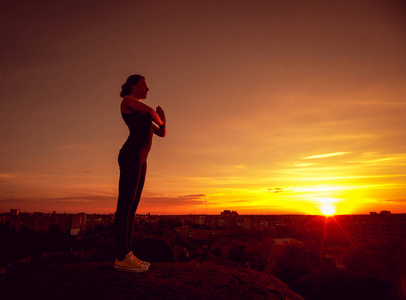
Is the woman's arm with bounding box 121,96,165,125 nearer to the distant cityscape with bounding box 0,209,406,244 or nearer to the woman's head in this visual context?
the woman's head

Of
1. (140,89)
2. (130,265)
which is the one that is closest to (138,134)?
(140,89)

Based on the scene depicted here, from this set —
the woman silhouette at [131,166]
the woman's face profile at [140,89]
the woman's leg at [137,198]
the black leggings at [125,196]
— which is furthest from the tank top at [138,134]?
the woman's face profile at [140,89]

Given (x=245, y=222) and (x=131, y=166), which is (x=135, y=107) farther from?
(x=245, y=222)

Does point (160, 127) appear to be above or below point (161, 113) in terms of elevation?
below

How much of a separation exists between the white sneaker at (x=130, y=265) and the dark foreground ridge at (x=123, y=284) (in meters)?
0.08

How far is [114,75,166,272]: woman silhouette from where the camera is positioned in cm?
373

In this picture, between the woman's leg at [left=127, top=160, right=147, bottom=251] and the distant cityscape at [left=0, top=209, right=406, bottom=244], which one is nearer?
the woman's leg at [left=127, top=160, right=147, bottom=251]

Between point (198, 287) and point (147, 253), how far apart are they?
3661 mm

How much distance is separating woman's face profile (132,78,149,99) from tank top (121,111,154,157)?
45 cm

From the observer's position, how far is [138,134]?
13.3 feet

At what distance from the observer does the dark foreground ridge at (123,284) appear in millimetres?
2807

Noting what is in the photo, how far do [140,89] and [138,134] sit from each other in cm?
95

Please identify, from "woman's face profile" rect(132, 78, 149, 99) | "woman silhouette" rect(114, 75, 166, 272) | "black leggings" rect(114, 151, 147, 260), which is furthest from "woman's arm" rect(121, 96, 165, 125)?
"black leggings" rect(114, 151, 147, 260)

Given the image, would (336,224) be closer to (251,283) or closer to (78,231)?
(78,231)
